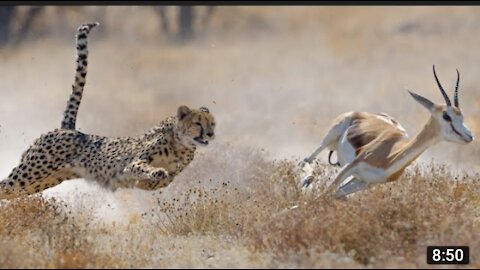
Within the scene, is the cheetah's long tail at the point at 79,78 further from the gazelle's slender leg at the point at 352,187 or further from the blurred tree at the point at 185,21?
the blurred tree at the point at 185,21

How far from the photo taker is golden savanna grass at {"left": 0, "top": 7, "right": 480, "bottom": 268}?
798 cm

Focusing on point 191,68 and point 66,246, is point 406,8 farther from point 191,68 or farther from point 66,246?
point 66,246

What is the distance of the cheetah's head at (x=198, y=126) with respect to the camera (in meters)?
9.70

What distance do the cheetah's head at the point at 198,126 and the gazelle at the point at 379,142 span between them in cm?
95

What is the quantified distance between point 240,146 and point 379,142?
542 centimetres

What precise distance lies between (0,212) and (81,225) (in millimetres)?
674

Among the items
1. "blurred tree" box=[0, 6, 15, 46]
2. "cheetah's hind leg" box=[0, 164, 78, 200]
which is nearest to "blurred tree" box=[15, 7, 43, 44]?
"blurred tree" box=[0, 6, 15, 46]

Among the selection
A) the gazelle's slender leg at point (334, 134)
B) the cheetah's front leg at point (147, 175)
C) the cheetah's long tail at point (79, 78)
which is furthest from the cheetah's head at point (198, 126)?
the gazelle's slender leg at point (334, 134)

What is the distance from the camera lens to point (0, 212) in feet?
30.3

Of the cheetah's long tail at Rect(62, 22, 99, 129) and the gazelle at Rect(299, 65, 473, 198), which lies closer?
the gazelle at Rect(299, 65, 473, 198)

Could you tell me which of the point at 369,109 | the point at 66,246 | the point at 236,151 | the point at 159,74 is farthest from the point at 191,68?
the point at 66,246

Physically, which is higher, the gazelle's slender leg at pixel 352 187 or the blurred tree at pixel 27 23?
the blurred tree at pixel 27 23

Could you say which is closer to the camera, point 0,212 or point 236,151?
point 0,212

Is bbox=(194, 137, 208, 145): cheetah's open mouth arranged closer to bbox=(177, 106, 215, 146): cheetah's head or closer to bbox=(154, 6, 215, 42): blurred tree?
bbox=(177, 106, 215, 146): cheetah's head
